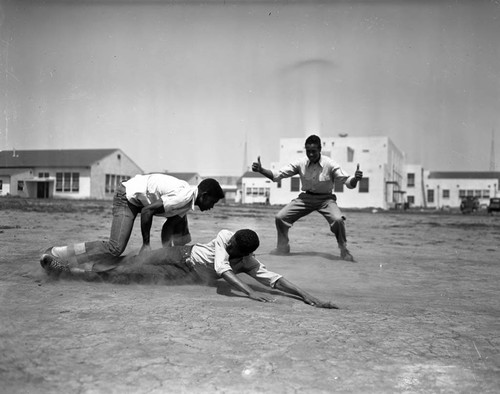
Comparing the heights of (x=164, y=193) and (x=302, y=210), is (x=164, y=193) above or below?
above

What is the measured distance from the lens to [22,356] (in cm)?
208

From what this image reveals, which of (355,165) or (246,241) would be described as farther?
(355,165)

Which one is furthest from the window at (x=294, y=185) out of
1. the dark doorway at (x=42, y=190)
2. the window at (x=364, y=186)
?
the dark doorway at (x=42, y=190)

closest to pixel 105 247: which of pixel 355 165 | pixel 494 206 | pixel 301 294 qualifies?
pixel 301 294

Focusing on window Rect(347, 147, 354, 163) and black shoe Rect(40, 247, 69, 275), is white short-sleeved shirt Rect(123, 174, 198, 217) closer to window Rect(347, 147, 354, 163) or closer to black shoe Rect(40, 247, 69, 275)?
black shoe Rect(40, 247, 69, 275)

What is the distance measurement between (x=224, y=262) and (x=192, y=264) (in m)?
0.50

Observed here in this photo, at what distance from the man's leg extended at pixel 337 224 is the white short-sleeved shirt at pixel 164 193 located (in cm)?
250

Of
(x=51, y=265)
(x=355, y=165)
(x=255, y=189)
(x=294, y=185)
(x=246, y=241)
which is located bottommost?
(x=51, y=265)

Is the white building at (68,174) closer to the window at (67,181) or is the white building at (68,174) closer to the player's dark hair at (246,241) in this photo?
the window at (67,181)

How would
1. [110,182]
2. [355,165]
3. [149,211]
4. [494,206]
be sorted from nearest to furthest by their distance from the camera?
[149,211]
[494,206]
[355,165]
[110,182]

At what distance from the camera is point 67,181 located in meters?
42.2

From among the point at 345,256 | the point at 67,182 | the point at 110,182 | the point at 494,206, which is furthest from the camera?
the point at 110,182

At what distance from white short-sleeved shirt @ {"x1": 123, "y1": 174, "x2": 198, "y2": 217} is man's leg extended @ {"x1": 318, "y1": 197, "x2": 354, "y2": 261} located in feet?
8.19

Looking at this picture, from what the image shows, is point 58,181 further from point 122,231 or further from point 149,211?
point 149,211
